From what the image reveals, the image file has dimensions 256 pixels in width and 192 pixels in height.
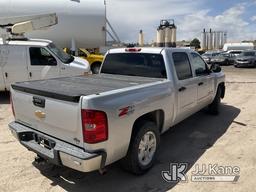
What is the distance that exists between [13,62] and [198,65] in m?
6.42

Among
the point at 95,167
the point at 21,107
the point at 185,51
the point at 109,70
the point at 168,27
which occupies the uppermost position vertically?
the point at 168,27

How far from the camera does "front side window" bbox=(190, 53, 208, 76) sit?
19.0 ft

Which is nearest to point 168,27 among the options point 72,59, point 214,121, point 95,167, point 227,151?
point 72,59

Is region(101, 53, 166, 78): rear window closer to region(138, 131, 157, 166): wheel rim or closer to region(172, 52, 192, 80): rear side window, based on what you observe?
region(172, 52, 192, 80): rear side window

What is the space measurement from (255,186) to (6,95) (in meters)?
9.40

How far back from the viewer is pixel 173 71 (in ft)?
15.9

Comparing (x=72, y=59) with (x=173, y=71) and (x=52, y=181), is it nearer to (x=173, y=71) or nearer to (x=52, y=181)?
(x=173, y=71)

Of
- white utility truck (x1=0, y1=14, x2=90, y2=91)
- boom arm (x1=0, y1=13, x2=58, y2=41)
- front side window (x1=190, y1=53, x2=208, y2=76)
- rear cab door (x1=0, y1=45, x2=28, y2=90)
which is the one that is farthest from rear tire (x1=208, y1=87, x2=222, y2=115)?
boom arm (x1=0, y1=13, x2=58, y2=41)

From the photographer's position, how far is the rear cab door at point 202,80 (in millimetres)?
5745

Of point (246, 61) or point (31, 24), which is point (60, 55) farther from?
point (246, 61)

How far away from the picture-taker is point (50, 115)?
3.52 m

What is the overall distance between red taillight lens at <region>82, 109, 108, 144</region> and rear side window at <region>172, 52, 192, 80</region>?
219 cm

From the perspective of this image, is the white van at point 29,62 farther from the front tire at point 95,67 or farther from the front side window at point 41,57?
the front tire at point 95,67

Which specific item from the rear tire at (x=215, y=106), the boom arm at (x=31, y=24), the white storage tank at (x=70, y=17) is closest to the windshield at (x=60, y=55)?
the boom arm at (x=31, y=24)
